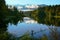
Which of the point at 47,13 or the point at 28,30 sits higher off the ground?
the point at 47,13

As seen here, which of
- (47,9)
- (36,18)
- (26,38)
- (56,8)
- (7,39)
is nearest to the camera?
(26,38)

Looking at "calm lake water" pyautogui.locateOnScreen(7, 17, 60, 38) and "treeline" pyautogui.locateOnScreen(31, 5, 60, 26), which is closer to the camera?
"calm lake water" pyautogui.locateOnScreen(7, 17, 60, 38)

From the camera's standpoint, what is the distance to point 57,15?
1268cm

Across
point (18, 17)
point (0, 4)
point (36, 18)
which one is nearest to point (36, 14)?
point (36, 18)

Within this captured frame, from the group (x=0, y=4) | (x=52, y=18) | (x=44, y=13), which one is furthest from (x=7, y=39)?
(x=44, y=13)

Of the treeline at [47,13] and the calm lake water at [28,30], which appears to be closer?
the calm lake water at [28,30]

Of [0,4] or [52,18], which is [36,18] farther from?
[0,4]

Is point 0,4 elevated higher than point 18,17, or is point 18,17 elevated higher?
point 0,4

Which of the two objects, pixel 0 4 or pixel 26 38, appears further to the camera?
pixel 0 4

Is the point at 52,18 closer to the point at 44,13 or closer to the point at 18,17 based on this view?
the point at 44,13

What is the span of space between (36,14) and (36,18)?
428mm

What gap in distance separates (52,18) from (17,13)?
2.46 meters

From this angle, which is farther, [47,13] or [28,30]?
[47,13]

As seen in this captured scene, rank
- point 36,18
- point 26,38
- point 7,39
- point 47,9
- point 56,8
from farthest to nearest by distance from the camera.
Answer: point 36,18, point 47,9, point 56,8, point 7,39, point 26,38
